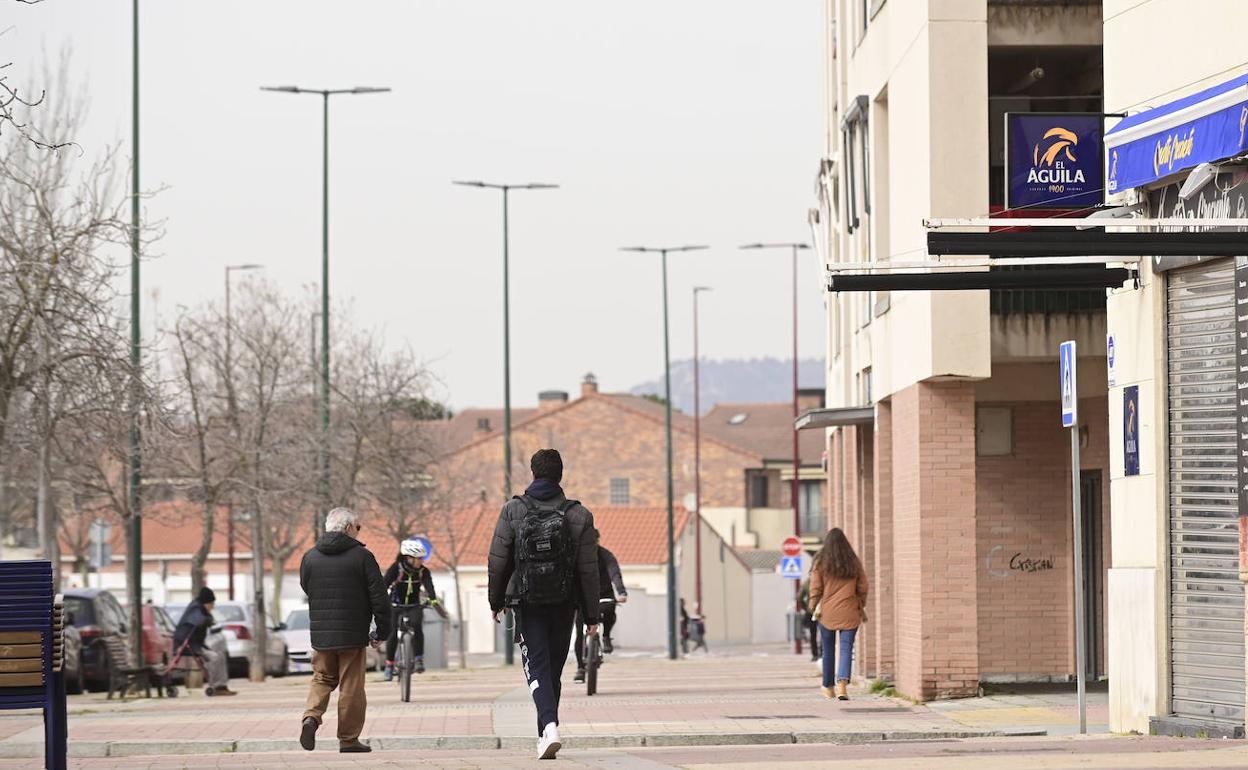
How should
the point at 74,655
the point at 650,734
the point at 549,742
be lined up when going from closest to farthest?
the point at 549,742 < the point at 650,734 < the point at 74,655

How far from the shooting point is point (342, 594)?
48.6 ft

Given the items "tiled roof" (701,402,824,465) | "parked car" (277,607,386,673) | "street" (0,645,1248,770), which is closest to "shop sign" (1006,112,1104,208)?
"street" (0,645,1248,770)

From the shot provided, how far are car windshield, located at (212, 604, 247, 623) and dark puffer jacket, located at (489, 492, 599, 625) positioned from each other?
3039 centimetres

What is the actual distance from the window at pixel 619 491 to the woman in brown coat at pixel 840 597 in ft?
248

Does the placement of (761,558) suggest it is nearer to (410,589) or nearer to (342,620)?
(410,589)

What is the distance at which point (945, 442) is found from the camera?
69.1 feet

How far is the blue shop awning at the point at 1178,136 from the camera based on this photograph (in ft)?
43.4

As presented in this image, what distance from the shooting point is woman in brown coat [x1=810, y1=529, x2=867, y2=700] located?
21.1 m

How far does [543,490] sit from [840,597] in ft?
26.7

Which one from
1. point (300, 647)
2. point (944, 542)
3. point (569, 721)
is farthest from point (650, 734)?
point (300, 647)

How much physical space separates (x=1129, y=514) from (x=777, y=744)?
9.97 ft

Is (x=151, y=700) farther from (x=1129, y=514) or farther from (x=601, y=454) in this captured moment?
(x=601, y=454)

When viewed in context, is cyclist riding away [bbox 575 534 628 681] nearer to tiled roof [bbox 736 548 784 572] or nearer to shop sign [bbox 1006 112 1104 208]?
shop sign [bbox 1006 112 1104 208]

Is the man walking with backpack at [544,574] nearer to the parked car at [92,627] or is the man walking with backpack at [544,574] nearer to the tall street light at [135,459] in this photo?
the tall street light at [135,459]
